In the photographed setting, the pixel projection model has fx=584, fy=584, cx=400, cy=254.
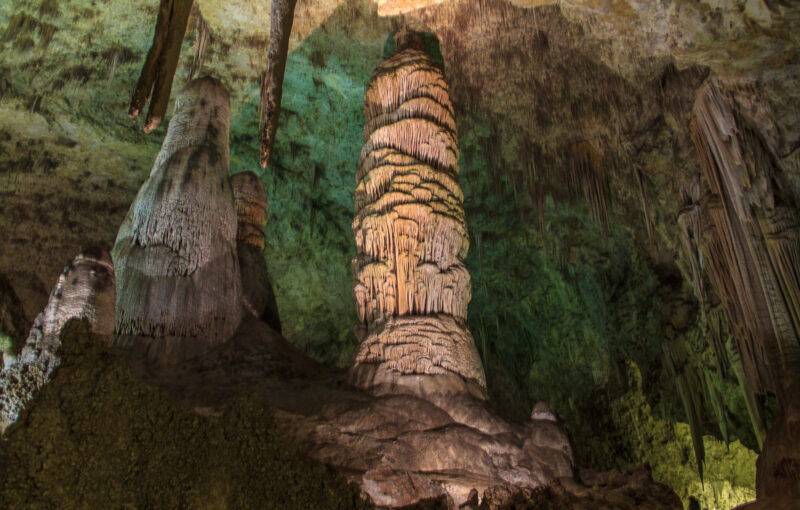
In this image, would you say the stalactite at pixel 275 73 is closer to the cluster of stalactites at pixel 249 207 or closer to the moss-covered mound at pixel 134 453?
the moss-covered mound at pixel 134 453

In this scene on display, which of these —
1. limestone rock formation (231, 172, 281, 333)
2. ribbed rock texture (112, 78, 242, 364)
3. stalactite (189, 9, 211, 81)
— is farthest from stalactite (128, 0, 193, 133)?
stalactite (189, 9, 211, 81)

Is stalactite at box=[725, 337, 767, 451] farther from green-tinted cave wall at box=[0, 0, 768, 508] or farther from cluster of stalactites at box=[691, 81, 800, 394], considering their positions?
green-tinted cave wall at box=[0, 0, 768, 508]

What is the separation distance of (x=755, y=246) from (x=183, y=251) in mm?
6608

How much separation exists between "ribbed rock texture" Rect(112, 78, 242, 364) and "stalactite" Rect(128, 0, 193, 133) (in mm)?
2117

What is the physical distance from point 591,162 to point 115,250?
7770mm

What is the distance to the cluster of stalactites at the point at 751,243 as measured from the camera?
6.25m

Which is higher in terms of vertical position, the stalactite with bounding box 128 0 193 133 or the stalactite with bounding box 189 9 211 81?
the stalactite with bounding box 189 9 211 81

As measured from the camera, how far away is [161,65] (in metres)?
5.04

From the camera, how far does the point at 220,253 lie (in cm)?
723

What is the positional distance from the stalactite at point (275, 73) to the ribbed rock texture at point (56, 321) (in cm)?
185

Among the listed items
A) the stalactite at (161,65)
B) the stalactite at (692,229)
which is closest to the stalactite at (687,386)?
the stalactite at (692,229)

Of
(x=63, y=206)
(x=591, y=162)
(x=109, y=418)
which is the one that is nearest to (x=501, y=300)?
(x=591, y=162)

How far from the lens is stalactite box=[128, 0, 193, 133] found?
4.89 meters

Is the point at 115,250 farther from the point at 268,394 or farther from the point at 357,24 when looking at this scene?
the point at 357,24
